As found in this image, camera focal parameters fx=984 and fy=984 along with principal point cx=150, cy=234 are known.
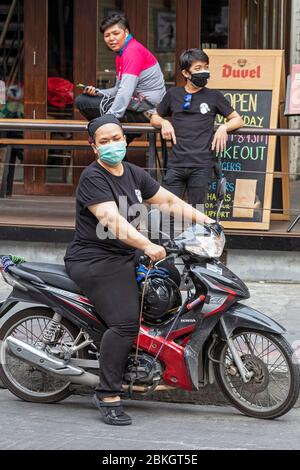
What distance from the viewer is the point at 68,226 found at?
959 cm

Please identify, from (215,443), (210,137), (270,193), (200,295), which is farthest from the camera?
(270,193)

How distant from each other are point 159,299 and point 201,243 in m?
0.43

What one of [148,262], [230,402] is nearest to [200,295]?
[148,262]

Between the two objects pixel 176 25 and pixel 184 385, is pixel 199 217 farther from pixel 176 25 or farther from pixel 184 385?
pixel 176 25

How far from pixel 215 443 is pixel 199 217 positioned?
1.35m

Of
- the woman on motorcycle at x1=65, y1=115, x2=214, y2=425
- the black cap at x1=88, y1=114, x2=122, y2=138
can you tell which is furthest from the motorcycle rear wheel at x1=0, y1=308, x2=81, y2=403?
the black cap at x1=88, y1=114, x2=122, y2=138

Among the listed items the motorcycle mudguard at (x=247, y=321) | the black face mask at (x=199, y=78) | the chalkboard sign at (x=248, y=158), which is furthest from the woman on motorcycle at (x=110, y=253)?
the chalkboard sign at (x=248, y=158)

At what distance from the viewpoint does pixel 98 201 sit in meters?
5.67

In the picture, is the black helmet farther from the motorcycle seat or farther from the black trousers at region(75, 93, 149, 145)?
the black trousers at region(75, 93, 149, 145)

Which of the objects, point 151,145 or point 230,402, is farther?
point 151,145

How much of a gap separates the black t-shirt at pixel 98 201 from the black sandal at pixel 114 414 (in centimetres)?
87

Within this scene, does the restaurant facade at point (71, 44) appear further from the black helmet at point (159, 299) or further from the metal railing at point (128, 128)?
the black helmet at point (159, 299)

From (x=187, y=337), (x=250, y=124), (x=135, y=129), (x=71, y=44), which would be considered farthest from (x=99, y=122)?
(x=71, y=44)

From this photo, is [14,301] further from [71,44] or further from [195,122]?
[71,44]
